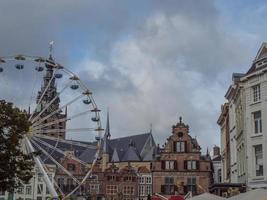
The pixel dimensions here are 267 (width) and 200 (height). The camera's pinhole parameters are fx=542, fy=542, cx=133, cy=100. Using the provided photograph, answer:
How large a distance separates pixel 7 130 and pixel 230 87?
21.8m

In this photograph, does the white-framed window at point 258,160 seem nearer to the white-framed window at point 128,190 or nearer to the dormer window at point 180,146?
the dormer window at point 180,146

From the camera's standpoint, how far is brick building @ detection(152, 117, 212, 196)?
276 feet

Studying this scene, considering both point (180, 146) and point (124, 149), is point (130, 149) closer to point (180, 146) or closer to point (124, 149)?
point (124, 149)

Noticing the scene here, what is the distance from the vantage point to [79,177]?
343 feet

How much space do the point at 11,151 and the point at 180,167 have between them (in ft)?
199

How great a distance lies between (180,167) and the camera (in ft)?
279

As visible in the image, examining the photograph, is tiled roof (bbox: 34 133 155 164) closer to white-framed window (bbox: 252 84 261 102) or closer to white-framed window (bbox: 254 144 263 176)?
white-framed window (bbox: 252 84 261 102)

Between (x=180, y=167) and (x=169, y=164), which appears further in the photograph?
(x=180, y=167)

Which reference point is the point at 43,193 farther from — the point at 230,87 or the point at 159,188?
the point at 230,87

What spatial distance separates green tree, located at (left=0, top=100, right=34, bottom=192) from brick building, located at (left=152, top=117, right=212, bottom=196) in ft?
189

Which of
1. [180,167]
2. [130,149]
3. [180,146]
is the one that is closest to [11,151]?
[180,146]

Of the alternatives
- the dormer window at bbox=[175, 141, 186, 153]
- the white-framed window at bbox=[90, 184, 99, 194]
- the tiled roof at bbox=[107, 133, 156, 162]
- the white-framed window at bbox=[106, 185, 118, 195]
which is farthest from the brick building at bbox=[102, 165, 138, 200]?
the dormer window at bbox=[175, 141, 186, 153]

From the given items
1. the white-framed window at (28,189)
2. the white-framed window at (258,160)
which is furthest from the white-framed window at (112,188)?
the white-framed window at (258,160)

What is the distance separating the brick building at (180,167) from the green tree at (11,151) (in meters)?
57.6
